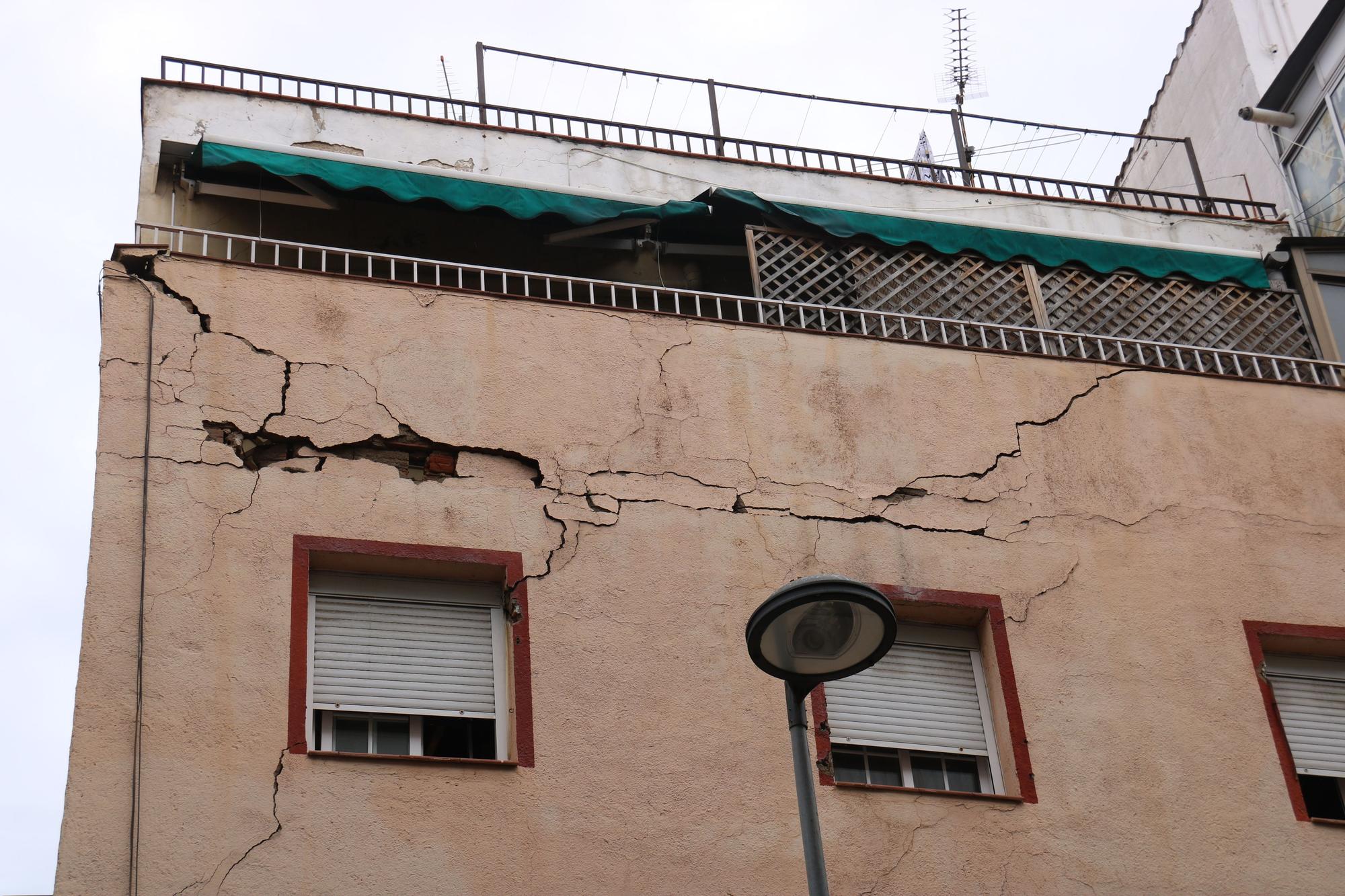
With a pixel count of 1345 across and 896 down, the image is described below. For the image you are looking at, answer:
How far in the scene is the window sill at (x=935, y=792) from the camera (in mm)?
8570

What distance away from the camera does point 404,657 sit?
8.53m

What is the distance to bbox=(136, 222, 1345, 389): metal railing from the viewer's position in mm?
10617

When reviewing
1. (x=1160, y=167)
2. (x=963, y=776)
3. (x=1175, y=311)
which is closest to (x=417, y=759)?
(x=963, y=776)

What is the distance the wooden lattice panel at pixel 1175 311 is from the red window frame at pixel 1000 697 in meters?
3.17

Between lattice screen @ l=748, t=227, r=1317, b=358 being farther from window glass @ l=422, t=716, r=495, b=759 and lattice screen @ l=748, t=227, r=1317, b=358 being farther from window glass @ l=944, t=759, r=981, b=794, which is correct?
window glass @ l=422, t=716, r=495, b=759

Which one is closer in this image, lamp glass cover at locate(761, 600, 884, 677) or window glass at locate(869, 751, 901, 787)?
lamp glass cover at locate(761, 600, 884, 677)

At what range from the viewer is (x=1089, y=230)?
13.4 meters

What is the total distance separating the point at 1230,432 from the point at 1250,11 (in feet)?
22.3

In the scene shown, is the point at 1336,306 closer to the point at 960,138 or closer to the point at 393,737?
the point at 960,138

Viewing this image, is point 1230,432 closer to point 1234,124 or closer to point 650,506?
point 650,506

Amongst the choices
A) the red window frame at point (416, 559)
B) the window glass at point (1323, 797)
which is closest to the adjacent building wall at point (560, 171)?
the red window frame at point (416, 559)

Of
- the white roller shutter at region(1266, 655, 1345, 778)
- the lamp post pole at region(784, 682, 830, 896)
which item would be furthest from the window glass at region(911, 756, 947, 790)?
the lamp post pole at region(784, 682, 830, 896)

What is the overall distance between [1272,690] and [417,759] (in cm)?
514

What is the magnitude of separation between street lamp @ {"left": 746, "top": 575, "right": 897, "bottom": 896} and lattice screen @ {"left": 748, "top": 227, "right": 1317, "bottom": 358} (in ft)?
17.1
